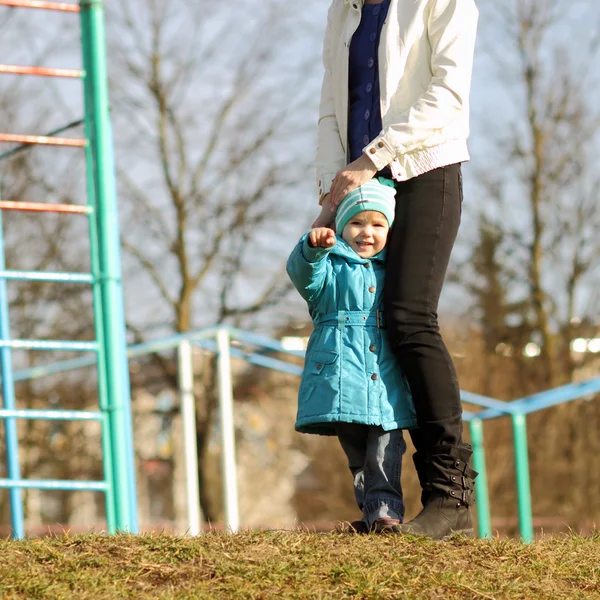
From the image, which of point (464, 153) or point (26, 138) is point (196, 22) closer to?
point (26, 138)

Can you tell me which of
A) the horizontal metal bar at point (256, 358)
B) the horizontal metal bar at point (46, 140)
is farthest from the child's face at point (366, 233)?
the horizontal metal bar at point (256, 358)

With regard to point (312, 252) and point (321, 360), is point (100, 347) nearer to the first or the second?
point (321, 360)

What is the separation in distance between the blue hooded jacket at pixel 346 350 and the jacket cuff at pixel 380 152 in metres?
0.29

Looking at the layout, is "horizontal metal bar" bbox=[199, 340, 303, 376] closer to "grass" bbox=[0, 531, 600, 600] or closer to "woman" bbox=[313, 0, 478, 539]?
"woman" bbox=[313, 0, 478, 539]

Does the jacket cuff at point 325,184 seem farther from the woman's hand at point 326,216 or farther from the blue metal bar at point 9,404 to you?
the blue metal bar at point 9,404

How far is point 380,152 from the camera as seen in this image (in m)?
3.27

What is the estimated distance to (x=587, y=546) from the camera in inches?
130

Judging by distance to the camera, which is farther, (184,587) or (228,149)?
(228,149)

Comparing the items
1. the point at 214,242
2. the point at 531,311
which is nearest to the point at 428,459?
the point at 214,242

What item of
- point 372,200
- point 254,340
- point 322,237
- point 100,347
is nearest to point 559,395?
point 254,340

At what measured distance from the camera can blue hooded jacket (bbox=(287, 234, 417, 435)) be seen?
326cm

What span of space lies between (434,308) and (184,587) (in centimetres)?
119

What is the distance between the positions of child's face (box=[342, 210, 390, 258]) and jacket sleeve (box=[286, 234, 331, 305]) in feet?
0.35

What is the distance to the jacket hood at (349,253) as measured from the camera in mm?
3369
